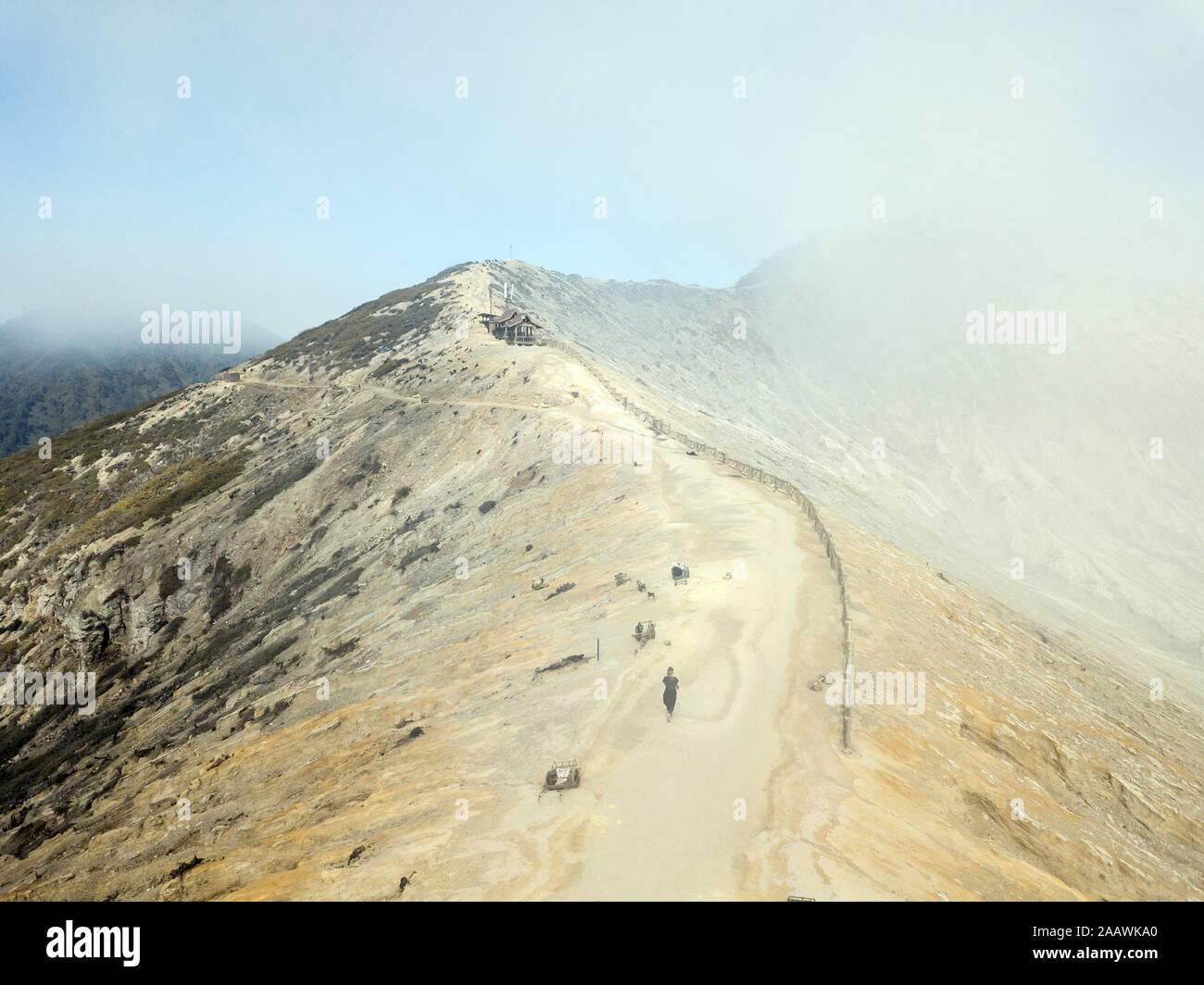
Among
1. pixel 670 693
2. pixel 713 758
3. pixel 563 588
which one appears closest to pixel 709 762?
pixel 713 758

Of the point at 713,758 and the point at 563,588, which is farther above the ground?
the point at 563,588

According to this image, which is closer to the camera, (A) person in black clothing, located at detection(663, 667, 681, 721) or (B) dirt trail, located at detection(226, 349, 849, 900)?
(B) dirt trail, located at detection(226, 349, 849, 900)

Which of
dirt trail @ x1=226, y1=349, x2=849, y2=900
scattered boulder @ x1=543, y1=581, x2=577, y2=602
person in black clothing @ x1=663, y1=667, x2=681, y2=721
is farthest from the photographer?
scattered boulder @ x1=543, y1=581, x2=577, y2=602

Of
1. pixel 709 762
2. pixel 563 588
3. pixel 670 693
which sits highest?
pixel 563 588

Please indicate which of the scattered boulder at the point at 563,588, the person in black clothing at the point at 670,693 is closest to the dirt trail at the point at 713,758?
the person in black clothing at the point at 670,693

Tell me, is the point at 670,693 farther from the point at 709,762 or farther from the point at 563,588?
the point at 563,588

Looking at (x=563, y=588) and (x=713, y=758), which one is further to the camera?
(x=563, y=588)

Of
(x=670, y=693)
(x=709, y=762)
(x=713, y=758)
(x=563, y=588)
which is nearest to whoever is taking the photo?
(x=709, y=762)

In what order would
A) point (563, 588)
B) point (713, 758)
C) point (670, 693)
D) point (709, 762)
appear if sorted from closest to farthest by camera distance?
point (709, 762) < point (713, 758) < point (670, 693) < point (563, 588)

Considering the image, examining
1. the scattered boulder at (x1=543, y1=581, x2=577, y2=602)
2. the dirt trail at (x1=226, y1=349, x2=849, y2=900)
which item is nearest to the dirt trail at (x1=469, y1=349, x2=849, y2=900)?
the dirt trail at (x1=226, y1=349, x2=849, y2=900)

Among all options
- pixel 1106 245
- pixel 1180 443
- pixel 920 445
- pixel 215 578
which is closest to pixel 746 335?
pixel 920 445

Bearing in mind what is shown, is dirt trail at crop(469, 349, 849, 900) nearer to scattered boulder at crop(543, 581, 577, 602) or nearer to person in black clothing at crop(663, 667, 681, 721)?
person in black clothing at crop(663, 667, 681, 721)

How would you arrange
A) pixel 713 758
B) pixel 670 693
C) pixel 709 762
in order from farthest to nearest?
pixel 670 693 → pixel 713 758 → pixel 709 762
